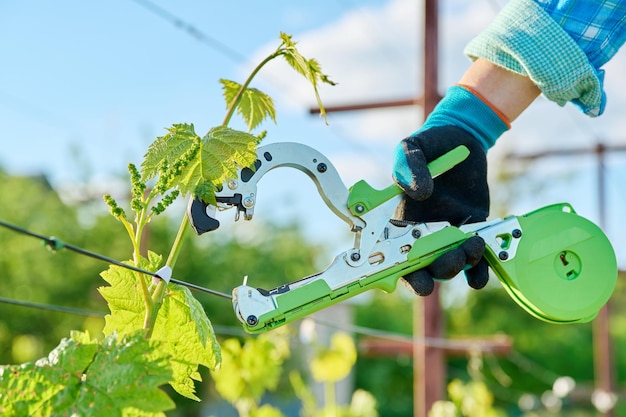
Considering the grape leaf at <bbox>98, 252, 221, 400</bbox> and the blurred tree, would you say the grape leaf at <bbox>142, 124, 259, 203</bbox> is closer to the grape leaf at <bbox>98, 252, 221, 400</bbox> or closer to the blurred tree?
the grape leaf at <bbox>98, 252, 221, 400</bbox>

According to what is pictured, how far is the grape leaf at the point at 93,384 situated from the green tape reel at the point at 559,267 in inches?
26.4

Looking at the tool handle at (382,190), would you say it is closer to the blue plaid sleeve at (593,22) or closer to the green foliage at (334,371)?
the blue plaid sleeve at (593,22)

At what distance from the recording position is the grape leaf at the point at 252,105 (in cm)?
139

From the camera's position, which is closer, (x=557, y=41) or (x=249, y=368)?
(x=557, y=41)

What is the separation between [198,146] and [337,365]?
3210 millimetres

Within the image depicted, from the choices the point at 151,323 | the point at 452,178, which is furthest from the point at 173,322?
the point at 452,178

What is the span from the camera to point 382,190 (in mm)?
1401

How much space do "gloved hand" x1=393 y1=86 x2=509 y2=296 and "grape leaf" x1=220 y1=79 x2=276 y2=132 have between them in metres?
0.23

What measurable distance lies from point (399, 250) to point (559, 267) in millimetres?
330

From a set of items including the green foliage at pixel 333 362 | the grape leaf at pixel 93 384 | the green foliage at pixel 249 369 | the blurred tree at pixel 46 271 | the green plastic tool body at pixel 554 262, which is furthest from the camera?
the blurred tree at pixel 46 271

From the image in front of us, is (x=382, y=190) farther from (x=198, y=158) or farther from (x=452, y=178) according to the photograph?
(x=198, y=158)

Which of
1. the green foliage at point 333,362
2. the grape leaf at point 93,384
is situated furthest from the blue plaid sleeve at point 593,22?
the green foliage at point 333,362

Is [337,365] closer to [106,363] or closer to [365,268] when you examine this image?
[365,268]

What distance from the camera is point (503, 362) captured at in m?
18.7
